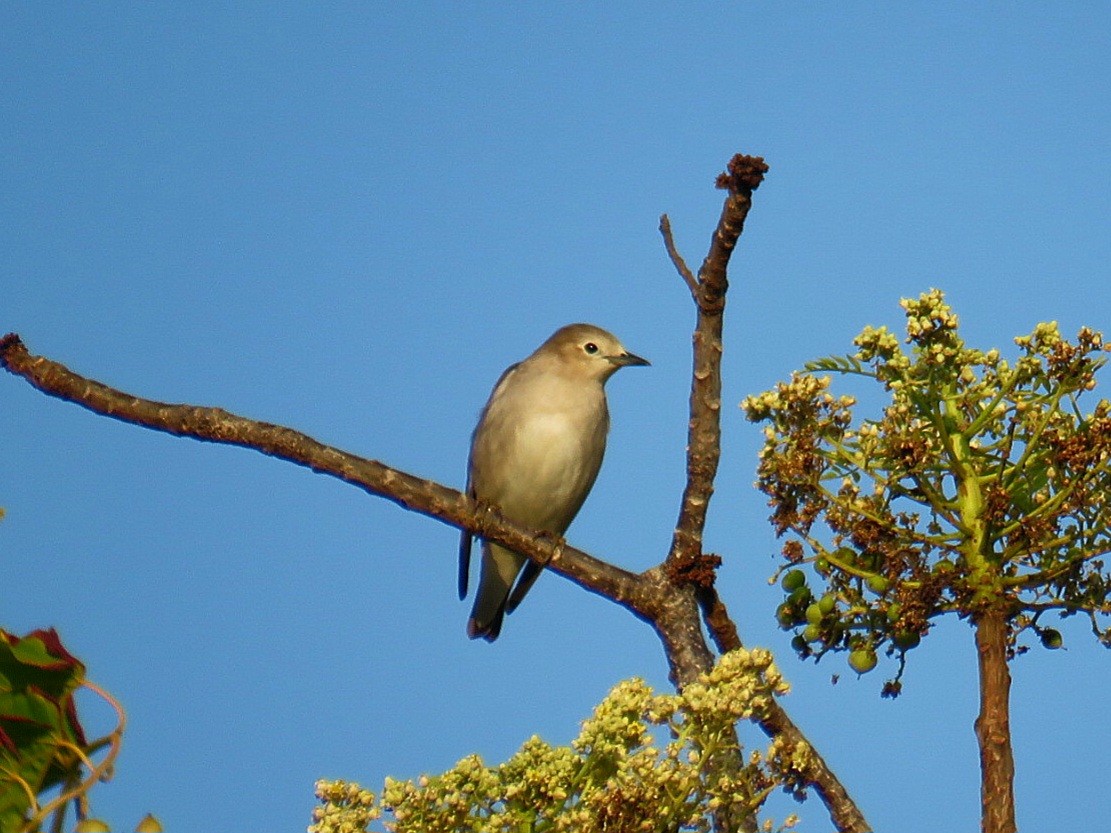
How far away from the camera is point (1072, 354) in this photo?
4.08m

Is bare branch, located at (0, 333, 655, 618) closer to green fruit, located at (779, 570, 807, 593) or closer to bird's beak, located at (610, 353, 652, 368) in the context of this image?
green fruit, located at (779, 570, 807, 593)

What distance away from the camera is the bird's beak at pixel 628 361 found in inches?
401

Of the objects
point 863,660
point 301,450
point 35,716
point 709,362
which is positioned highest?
point 709,362

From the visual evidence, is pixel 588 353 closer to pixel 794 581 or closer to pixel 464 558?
pixel 464 558

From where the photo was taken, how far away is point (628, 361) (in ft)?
33.5

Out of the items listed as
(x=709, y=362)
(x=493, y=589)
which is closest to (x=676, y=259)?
(x=709, y=362)

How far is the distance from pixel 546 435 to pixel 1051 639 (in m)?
5.69

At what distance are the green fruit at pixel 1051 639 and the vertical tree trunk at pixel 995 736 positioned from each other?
0.41m

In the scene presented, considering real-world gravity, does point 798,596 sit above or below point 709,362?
below

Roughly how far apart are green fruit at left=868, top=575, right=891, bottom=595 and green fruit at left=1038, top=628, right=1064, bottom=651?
0.53 meters

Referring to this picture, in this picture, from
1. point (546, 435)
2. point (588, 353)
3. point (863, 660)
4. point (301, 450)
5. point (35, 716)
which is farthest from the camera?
point (588, 353)

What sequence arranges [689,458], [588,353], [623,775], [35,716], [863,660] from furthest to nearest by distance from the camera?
[588,353]
[689,458]
[863,660]
[623,775]
[35,716]

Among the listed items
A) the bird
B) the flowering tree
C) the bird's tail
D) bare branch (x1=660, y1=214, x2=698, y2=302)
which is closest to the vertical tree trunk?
the flowering tree

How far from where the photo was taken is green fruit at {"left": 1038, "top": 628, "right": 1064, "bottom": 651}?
412 centimetres
